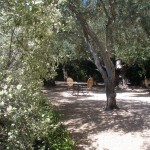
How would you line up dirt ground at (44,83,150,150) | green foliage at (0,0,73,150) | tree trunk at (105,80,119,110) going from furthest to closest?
tree trunk at (105,80,119,110)
dirt ground at (44,83,150,150)
green foliage at (0,0,73,150)

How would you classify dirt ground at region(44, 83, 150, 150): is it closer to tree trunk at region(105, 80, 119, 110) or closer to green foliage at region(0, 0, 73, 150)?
tree trunk at region(105, 80, 119, 110)

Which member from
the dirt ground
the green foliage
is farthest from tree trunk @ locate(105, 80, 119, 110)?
the green foliage

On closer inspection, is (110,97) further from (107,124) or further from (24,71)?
(24,71)

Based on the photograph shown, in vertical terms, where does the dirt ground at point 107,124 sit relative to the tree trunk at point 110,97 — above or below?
below

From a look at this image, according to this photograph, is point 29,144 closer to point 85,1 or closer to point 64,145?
point 64,145

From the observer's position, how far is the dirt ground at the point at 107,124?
1026cm

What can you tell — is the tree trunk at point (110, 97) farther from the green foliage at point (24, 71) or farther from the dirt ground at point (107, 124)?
the green foliage at point (24, 71)

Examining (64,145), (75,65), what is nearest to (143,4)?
(64,145)

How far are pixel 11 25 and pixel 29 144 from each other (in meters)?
2.40

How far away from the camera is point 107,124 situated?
42.4 ft

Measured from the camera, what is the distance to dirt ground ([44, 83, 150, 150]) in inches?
404

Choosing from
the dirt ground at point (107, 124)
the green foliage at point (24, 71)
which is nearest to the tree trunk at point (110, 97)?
the dirt ground at point (107, 124)

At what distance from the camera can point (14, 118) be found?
5.30 meters

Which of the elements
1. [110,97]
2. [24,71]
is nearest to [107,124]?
[110,97]
